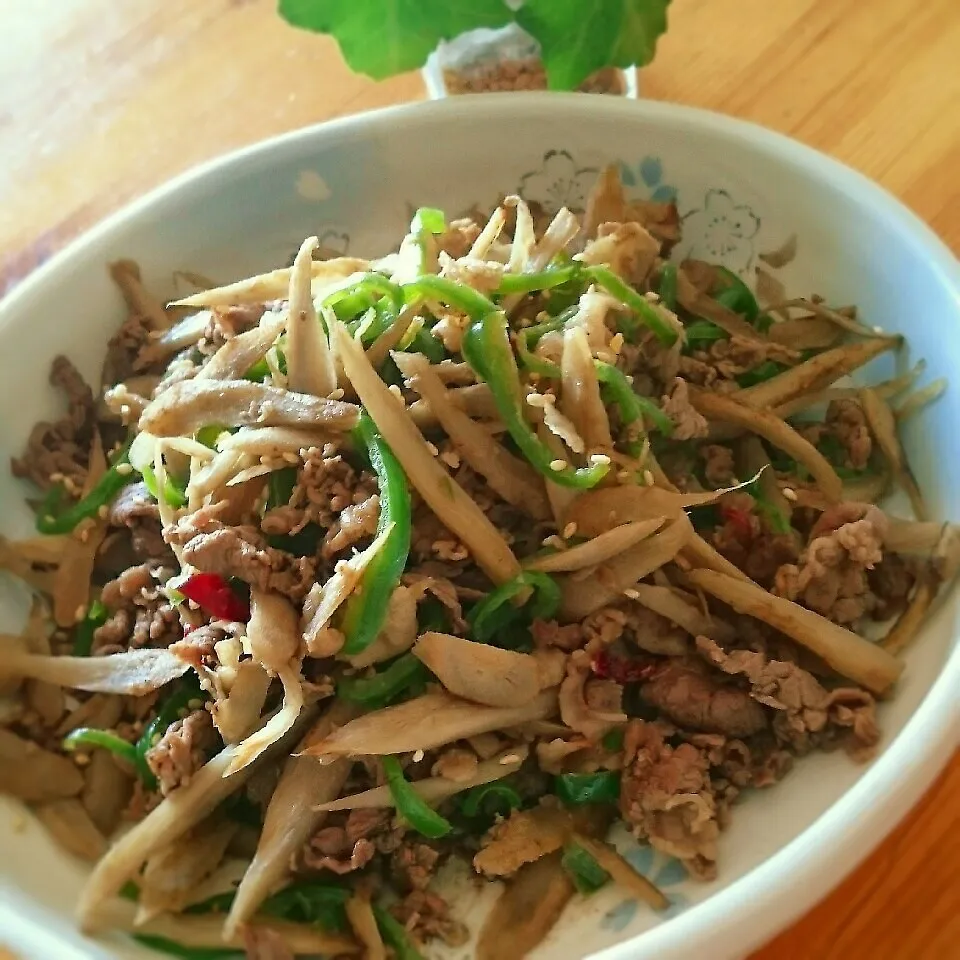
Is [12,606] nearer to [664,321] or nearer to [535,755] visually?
[535,755]

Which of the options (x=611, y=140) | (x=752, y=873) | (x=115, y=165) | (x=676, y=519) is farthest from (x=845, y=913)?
(x=115, y=165)

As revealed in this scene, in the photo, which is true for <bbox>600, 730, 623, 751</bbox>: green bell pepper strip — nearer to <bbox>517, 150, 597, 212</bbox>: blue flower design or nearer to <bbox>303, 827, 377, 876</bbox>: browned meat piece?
<bbox>303, 827, 377, 876</bbox>: browned meat piece

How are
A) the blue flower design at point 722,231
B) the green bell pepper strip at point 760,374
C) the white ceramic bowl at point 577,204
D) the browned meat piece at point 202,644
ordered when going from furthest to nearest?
the blue flower design at point 722,231 → the green bell pepper strip at point 760,374 → the browned meat piece at point 202,644 → the white ceramic bowl at point 577,204

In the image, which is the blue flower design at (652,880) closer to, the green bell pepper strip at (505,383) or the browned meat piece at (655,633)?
the browned meat piece at (655,633)

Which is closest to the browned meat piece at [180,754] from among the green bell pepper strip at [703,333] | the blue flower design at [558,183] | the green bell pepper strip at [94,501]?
the green bell pepper strip at [94,501]

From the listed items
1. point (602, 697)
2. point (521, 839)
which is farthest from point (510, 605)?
point (521, 839)

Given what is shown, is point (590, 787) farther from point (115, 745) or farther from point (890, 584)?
point (115, 745)
